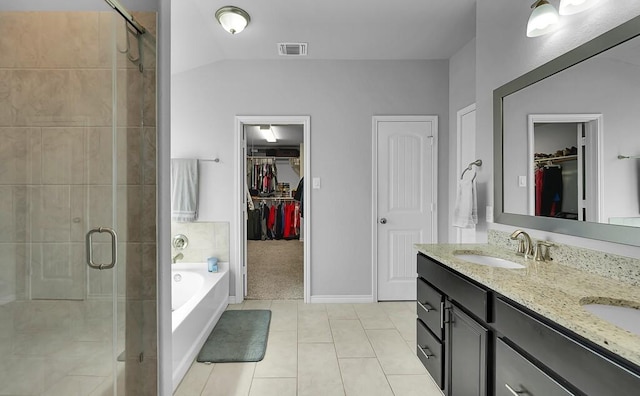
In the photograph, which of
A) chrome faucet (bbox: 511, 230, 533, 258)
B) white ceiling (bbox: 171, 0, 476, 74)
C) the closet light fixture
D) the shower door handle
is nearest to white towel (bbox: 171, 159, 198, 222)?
white ceiling (bbox: 171, 0, 476, 74)

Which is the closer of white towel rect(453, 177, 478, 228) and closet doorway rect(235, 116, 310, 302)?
white towel rect(453, 177, 478, 228)

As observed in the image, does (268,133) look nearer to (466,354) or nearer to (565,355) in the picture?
(466,354)

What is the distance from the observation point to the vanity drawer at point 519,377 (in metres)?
0.96

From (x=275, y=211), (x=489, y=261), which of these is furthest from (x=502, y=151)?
(x=275, y=211)

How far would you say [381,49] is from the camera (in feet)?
10.2

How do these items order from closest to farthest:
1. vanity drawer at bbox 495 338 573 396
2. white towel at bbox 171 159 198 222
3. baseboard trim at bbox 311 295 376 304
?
vanity drawer at bbox 495 338 573 396 → white towel at bbox 171 159 198 222 → baseboard trim at bbox 311 295 376 304

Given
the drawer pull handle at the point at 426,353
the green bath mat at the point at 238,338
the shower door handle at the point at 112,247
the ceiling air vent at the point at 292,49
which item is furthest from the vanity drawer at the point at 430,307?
the ceiling air vent at the point at 292,49

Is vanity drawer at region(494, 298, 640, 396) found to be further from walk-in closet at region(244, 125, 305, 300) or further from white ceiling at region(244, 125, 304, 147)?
white ceiling at region(244, 125, 304, 147)

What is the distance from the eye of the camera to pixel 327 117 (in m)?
3.34

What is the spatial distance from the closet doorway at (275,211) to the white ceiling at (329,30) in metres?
1.35

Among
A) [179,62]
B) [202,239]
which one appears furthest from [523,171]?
[179,62]

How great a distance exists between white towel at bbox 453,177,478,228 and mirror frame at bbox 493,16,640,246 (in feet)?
0.86

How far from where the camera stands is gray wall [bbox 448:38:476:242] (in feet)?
9.67

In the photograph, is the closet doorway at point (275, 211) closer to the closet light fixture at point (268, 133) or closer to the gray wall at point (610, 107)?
the closet light fixture at point (268, 133)
